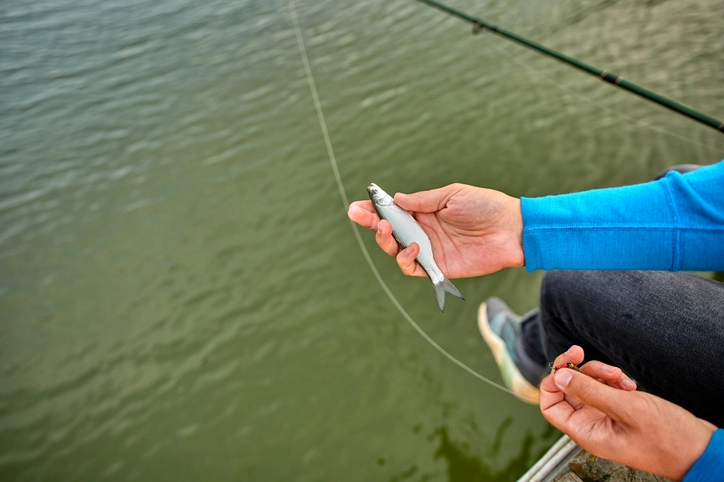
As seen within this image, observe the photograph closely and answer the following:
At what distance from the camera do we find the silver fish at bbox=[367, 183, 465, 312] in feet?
5.90

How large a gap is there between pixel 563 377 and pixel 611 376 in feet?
0.48

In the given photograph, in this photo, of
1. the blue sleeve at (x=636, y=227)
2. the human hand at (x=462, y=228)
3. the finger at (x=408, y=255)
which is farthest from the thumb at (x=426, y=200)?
the blue sleeve at (x=636, y=227)

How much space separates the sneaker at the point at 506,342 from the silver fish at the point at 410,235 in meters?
0.79

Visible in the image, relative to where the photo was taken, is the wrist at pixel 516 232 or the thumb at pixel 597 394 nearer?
the thumb at pixel 597 394

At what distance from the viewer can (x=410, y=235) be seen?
1841 mm

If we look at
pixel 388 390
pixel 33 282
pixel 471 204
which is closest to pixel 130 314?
pixel 33 282

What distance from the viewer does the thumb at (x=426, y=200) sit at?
1.86 m

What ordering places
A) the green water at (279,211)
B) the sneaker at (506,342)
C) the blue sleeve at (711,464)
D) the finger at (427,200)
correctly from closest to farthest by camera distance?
1. the blue sleeve at (711,464)
2. the finger at (427,200)
3. the sneaker at (506,342)
4. the green water at (279,211)

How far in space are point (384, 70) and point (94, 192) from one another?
3079 mm

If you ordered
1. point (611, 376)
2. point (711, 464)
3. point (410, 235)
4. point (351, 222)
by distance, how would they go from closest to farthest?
1. point (711, 464)
2. point (611, 376)
3. point (410, 235)
4. point (351, 222)

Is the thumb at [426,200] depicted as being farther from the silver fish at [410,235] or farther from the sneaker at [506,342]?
the sneaker at [506,342]

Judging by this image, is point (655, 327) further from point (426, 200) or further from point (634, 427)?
point (426, 200)

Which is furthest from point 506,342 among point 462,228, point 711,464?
point 711,464

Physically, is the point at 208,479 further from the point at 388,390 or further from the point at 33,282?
the point at 33,282
